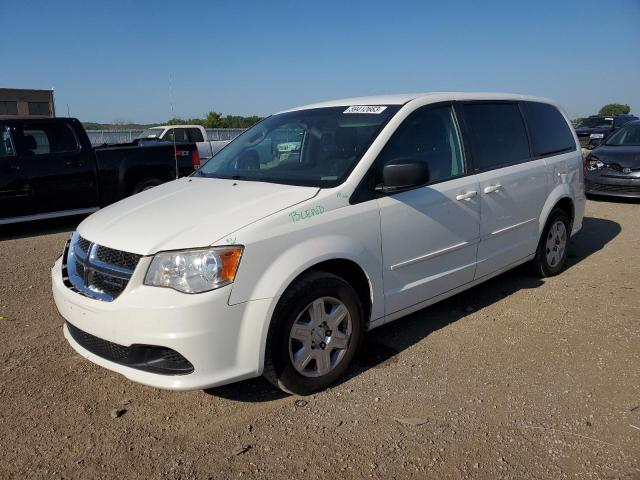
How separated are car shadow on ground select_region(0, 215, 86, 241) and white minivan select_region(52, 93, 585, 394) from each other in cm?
495

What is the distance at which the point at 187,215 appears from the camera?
10.4 feet

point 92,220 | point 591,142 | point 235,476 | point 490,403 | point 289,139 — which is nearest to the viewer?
point 235,476

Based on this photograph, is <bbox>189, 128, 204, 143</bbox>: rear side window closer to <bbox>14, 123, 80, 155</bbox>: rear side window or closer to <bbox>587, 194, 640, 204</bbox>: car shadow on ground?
<bbox>14, 123, 80, 155</bbox>: rear side window

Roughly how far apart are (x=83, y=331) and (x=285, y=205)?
1358 mm

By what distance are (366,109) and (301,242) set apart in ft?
4.45

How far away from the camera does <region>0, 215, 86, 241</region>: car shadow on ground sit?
8.05m

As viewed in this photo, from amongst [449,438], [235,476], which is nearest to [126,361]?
[235,476]

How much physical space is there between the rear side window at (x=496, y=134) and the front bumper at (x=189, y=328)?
2.42m

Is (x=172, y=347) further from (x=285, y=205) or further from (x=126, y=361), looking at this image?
(x=285, y=205)

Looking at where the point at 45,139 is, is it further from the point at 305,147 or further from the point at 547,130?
the point at 547,130

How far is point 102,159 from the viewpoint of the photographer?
8.56m

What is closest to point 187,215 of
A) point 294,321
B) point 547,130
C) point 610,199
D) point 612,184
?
point 294,321

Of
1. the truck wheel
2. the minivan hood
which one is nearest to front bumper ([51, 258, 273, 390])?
the minivan hood

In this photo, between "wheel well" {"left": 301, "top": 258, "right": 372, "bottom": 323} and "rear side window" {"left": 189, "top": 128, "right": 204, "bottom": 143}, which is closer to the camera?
"wheel well" {"left": 301, "top": 258, "right": 372, "bottom": 323}
